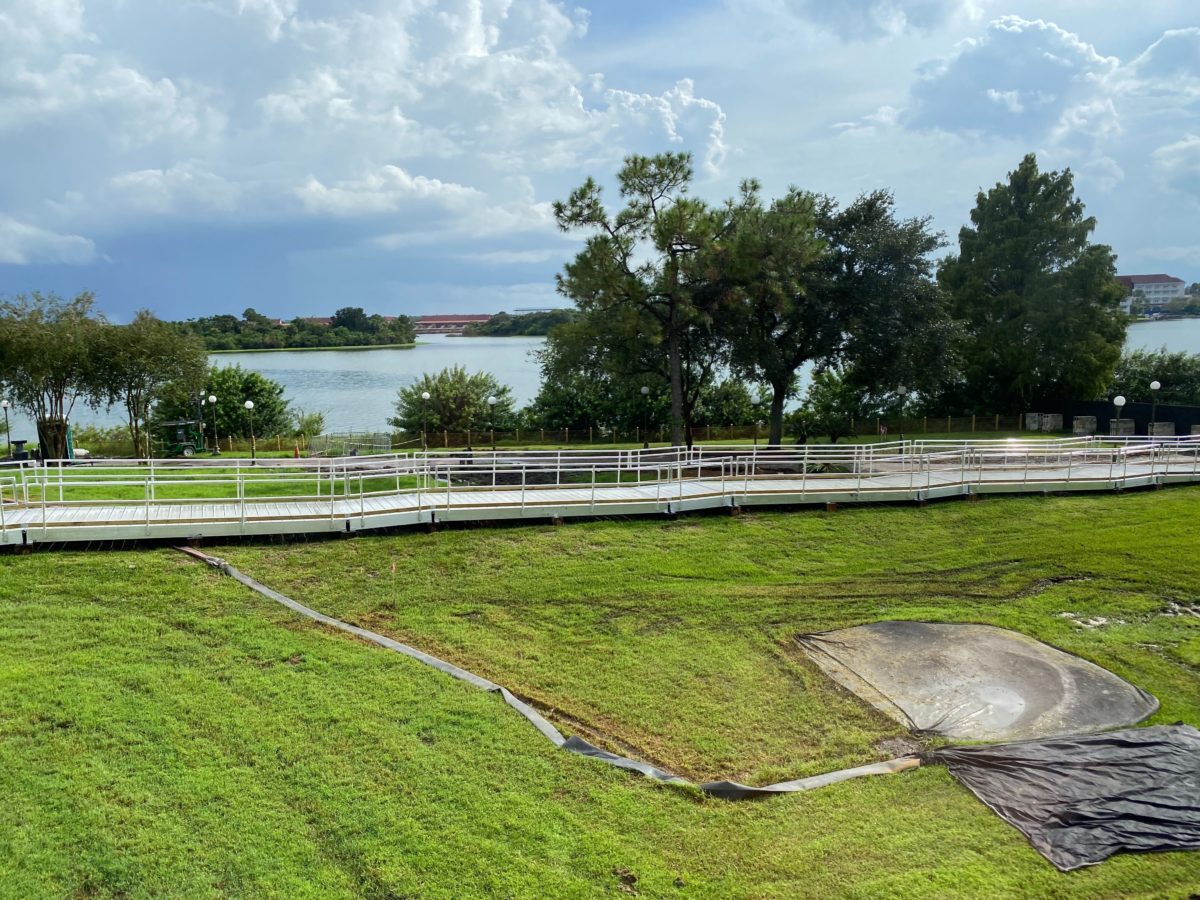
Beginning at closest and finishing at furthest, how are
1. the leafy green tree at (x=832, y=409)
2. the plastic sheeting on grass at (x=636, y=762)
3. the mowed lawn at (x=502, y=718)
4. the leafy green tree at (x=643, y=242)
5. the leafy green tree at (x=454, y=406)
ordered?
the mowed lawn at (x=502, y=718) < the plastic sheeting on grass at (x=636, y=762) < the leafy green tree at (x=643, y=242) < the leafy green tree at (x=832, y=409) < the leafy green tree at (x=454, y=406)

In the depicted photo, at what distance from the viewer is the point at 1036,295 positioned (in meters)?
39.5

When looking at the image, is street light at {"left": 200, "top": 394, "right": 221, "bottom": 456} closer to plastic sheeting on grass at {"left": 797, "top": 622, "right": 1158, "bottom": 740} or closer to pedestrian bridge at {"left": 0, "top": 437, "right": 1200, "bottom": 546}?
pedestrian bridge at {"left": 0, "top": 437, "right": 1200, "bottom": 546}

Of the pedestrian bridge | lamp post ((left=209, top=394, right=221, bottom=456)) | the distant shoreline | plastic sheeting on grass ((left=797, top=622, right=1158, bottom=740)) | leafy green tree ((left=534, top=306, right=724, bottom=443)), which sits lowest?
plastic sheeting on grass ((left=797, top=622, right=1158, bottom=740))

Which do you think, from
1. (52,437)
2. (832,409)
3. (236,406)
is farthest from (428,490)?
(832,409)

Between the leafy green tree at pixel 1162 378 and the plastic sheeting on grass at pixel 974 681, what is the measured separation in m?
37.5

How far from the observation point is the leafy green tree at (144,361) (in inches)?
1151

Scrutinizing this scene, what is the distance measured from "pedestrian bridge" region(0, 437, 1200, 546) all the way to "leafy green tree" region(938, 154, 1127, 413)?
18.5 meters

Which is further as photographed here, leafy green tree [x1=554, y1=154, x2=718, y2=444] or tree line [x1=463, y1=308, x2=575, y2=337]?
tree line [x1=463, y1=308, x2=575, y2=337]

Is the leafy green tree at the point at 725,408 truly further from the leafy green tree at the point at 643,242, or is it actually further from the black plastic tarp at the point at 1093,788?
the black plastic tarp at the point at 1093,788

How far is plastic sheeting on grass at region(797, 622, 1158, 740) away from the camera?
742 cm

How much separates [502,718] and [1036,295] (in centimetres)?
4093

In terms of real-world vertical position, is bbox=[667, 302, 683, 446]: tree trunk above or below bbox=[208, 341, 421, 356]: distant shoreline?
below

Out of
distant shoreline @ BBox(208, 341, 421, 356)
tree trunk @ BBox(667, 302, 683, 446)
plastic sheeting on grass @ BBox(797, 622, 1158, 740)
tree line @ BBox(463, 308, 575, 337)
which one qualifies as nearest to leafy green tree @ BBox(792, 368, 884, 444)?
tree trunk @ BBox(667, 302, 683, 446)

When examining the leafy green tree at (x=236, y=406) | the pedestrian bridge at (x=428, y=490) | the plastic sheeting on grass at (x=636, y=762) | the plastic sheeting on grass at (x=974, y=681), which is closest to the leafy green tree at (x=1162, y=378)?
the pedestrian bridge at (x=428, y=490)
